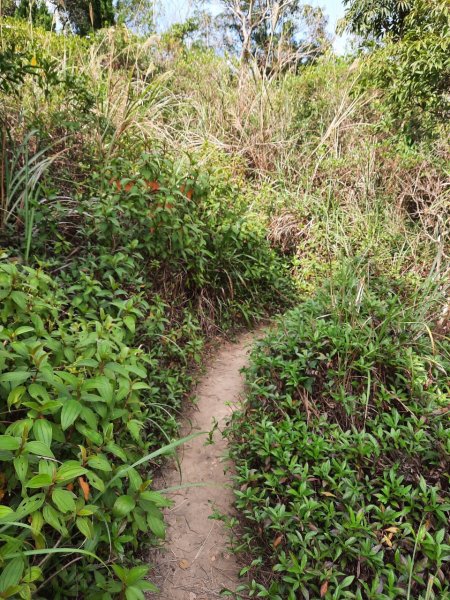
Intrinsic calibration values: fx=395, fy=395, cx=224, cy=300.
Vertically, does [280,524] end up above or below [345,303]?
below

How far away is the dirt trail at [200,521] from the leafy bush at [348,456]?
0.15 meters

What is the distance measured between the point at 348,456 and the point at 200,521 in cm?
86

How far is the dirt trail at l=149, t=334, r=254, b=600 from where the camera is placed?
6.02ft

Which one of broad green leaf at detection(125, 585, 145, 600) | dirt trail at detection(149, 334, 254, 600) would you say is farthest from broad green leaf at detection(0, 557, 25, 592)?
dirt trail at detection(149, 334, 254, 600)

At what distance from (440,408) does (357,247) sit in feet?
7.43

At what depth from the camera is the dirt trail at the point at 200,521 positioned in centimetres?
183

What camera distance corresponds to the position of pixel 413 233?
163 inches

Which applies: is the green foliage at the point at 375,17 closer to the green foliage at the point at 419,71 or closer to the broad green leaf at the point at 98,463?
the green foliage at the point at 419,71

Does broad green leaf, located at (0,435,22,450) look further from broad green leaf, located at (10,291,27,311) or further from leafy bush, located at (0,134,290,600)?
broad green leaf, located at (10,291,27,311)

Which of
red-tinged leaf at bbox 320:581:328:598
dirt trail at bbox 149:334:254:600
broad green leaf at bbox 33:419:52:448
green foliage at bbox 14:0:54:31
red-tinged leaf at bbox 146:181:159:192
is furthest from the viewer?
green foliage at bbox 14:0:54:31

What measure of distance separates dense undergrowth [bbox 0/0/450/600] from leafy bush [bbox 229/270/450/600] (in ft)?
0.04

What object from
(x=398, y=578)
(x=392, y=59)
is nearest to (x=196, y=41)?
(x=392, y=59)

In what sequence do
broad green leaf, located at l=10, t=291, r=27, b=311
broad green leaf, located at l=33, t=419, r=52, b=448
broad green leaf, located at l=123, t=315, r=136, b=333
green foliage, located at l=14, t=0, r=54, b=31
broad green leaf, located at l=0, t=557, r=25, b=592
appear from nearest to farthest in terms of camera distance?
1. broad green leaf, located at l=0, t=557, r=25, b=592
2. broad green leaf, located at l=33, t=419, r=52, b=448
3. broad green leaf, located at l=10, t=291, r=27, b=311
4. broad green leaf, located at l=123, t=315, r=136, b=333
5. green foliage, located at l=14, t=0, r=54, b=31

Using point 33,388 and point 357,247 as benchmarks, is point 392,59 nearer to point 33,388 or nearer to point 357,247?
point 357,247
